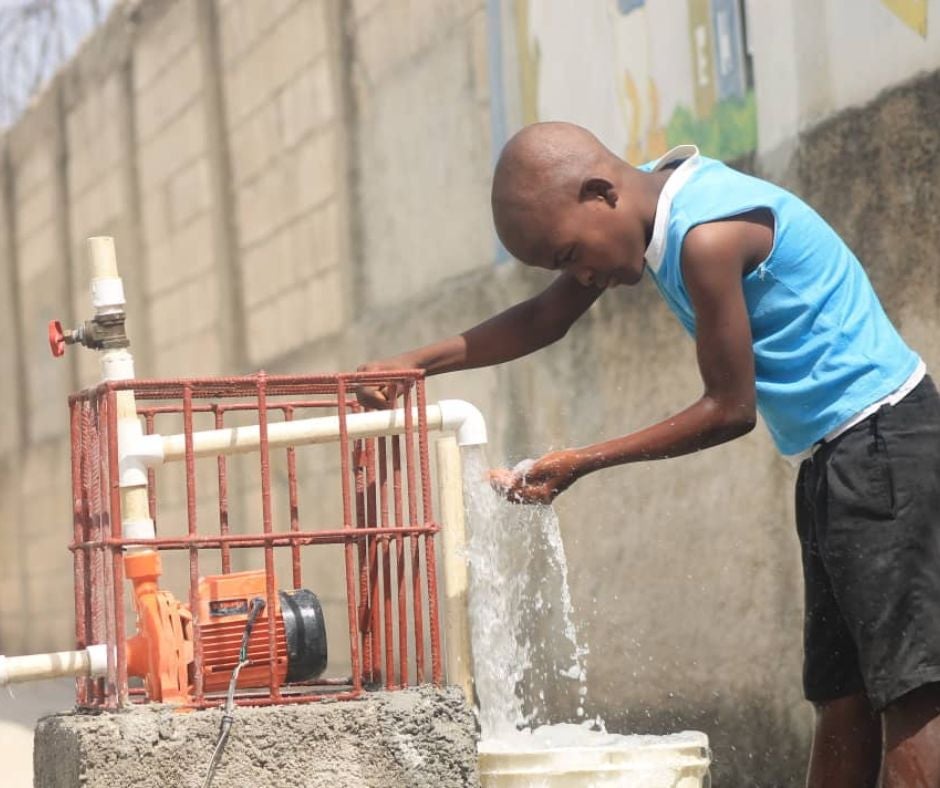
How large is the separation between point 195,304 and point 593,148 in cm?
597

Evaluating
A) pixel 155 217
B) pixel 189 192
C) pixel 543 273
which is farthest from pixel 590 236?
pixel 155 217

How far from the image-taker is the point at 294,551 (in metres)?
3.08

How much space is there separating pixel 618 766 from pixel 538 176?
0.90 metres

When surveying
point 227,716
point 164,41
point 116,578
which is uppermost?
point 164,41

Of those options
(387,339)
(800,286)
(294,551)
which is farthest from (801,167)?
(387,339)

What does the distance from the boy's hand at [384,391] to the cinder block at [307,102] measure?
390 cm

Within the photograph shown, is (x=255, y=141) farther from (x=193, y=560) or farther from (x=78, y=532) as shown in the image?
(x=193, y=560)

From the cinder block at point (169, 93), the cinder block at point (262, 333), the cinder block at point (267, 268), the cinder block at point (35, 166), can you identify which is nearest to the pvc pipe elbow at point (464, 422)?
the cinder block at point (267, 268)

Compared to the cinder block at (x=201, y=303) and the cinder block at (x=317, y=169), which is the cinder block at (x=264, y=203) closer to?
the cinder block at (x=317, y=169)

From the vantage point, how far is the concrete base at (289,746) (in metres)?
2.78

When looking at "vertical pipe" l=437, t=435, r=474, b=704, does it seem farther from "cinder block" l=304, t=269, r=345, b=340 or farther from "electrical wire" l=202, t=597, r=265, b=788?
"cinder block" l=304, t=269, r=345, b=340

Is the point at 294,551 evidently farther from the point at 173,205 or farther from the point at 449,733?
the point at 173,205

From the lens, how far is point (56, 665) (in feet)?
9.67

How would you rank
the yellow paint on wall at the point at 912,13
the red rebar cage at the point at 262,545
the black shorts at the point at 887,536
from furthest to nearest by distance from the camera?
the yellow paint on wall at the point at 912,13 < the red rebar cage at the point at 262,545 < the black shorts at the point at 887,536
